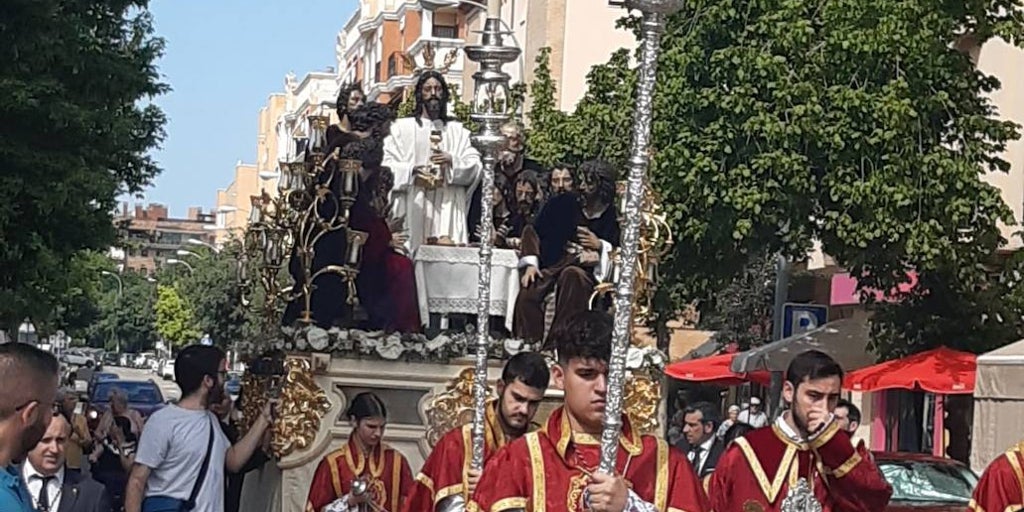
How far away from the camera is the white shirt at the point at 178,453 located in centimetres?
865

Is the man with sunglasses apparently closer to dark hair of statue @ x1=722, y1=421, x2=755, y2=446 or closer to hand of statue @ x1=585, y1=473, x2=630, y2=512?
hand of statue @ x1=585, y1=473, x2=630, y2=512

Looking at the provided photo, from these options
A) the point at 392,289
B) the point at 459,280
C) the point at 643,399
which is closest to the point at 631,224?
the point at 643,399

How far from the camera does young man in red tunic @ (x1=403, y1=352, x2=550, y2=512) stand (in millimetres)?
7918

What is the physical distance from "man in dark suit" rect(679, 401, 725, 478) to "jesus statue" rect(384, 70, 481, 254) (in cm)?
350

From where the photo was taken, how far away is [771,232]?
20.2 meters

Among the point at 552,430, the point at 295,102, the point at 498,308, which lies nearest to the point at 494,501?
the point at 552,430

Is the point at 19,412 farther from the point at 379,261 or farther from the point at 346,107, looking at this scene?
the point at 346,107

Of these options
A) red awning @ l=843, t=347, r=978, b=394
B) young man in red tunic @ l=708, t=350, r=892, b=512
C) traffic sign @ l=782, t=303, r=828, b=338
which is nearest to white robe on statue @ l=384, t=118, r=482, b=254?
young man in red tunic @ l=708, t=350, r=892, b=512

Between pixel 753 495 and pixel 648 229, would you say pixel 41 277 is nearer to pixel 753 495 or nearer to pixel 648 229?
pixel 648 229

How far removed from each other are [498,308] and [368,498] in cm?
211

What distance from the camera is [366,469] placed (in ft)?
31.3

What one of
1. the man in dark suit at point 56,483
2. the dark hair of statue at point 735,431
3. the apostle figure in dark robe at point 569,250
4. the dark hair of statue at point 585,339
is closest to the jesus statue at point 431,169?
the apostle figure in dark robe at point 569,250

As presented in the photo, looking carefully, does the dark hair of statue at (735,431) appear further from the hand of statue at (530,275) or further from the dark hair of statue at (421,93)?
the dark hair of statue at (421,93)

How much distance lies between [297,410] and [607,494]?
224 inches
